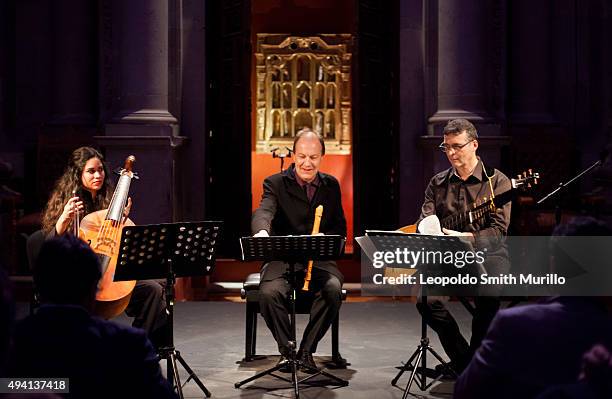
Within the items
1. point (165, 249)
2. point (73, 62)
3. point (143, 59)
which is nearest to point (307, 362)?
point (165, 249)

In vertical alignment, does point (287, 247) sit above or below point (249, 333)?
above

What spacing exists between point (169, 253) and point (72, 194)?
1.16 m

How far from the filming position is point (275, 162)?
46.2 ft

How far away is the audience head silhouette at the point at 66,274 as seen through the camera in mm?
3162

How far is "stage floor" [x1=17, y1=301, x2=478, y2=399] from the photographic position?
21.0ft

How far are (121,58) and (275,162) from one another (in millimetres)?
4388

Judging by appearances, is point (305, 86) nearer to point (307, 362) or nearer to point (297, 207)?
point (297, 207)

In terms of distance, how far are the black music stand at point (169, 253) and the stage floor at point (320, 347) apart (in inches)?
30.2

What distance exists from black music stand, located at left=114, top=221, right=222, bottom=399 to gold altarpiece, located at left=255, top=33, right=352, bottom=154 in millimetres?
8310

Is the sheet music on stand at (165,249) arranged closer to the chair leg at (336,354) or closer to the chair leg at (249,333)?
the chair leg at (249,333)

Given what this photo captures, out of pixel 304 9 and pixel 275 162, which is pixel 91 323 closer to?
pixel 275 162

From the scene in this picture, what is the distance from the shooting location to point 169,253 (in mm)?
5891

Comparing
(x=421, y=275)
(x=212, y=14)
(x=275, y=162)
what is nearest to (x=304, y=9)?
(x=275, y=162)

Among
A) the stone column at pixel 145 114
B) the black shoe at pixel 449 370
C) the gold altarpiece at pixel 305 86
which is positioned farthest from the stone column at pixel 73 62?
the black shoe at pixel 449 370
